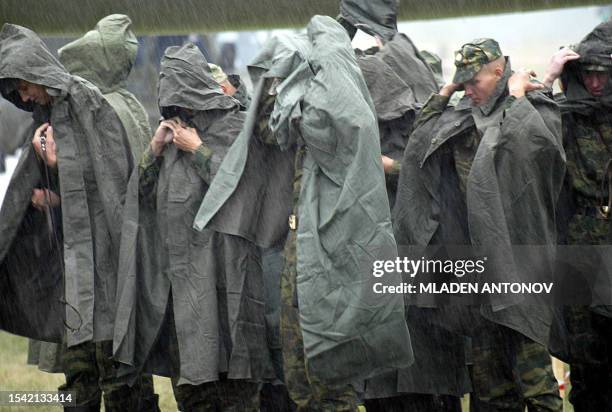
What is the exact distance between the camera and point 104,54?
7.71 m

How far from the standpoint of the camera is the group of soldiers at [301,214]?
5895 millimetres

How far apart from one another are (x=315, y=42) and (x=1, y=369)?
17.1 feet

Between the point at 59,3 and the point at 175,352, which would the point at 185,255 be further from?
the point at 59,3

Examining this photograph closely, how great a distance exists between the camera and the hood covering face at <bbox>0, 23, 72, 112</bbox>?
273 inches

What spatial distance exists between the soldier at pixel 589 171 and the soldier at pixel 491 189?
48cm

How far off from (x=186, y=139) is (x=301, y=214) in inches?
45.5

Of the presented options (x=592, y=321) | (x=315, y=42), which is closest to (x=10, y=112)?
(x=315, y=42)

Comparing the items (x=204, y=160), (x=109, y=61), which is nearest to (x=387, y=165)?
(x=204, y=160)

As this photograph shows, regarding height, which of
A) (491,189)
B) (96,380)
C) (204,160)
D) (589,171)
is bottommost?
(96,380)

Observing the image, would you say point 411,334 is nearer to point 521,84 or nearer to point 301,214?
point 301,214

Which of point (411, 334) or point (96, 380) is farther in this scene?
point (96, 380)

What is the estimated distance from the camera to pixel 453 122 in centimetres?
640

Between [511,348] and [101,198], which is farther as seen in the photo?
[101,198]

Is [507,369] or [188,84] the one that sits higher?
[188,84]
